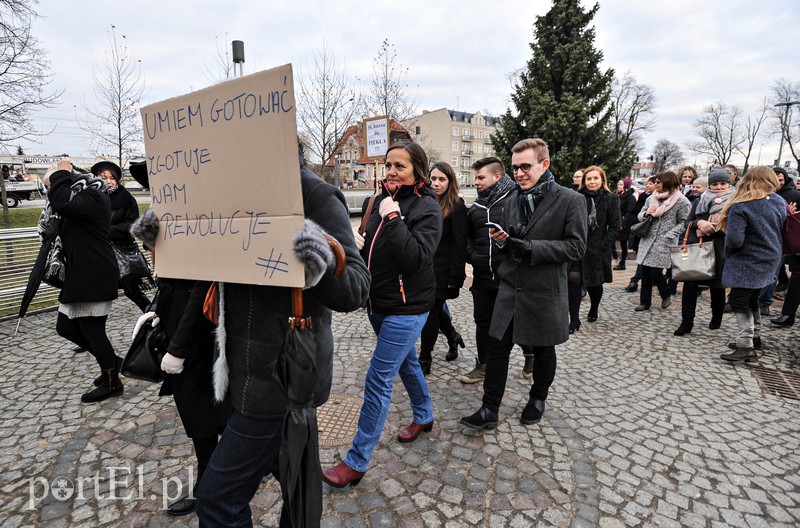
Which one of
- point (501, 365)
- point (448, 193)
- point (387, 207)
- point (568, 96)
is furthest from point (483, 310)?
point (568, 96)

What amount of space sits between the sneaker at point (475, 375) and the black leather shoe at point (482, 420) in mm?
894

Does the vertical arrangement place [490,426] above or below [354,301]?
below

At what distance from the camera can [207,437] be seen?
2322 millimetres

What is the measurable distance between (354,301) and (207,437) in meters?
1.39

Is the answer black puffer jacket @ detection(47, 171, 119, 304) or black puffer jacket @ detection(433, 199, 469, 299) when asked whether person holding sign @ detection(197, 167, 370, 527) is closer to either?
black puffer jacket @ detection(433, 199, 469, 299)

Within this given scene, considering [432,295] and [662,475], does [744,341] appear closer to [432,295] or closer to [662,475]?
[662,475]

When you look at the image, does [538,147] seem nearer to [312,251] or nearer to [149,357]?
[312,251]

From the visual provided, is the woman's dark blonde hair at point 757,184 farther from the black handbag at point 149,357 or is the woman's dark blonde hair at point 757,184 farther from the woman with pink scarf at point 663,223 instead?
the black handbag at point 149,357

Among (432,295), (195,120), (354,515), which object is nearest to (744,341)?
(432,295)

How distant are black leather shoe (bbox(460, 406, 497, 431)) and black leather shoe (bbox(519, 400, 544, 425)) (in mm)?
295

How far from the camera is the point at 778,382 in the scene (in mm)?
4203

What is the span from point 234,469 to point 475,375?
9.69ft

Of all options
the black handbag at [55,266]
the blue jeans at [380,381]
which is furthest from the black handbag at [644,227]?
the black handbag at [55,266]

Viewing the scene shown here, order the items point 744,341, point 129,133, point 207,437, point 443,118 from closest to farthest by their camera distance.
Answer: point 207,437, point 744,341, point 129,133, point 443,118
